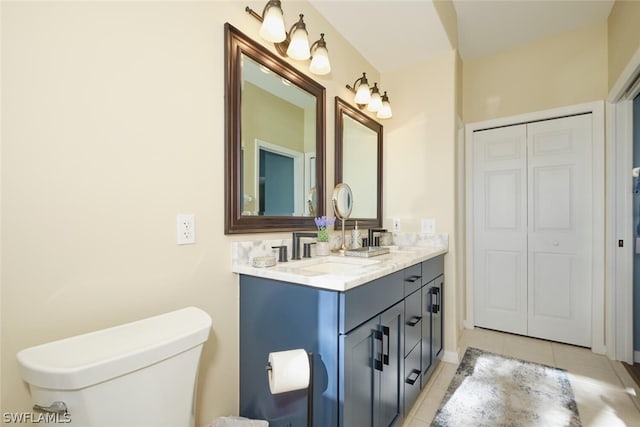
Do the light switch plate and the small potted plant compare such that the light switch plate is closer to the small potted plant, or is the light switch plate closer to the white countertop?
the white countertop

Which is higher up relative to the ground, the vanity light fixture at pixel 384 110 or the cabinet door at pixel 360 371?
the vanity light fixture at pixel 384 110

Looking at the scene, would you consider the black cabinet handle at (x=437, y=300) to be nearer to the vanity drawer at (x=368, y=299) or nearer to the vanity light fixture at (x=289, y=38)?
the vanity drawer at (x=368, y=299)

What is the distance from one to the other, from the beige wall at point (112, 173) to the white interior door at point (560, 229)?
268 centimetres

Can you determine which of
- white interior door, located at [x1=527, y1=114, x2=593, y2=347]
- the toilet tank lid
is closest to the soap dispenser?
the toilet tank lid

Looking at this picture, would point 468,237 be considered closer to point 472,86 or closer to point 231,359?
point 472,86

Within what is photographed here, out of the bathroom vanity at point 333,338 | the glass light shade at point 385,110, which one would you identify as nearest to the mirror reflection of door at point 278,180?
the bathroom vanity at point 333,338

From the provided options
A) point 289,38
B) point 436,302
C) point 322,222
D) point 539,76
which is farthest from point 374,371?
point 539,76

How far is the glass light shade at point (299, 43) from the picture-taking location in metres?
1.44

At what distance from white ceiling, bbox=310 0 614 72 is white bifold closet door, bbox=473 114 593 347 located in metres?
0.77

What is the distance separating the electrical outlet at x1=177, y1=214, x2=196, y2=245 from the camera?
3.52ft

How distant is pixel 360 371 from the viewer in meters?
1.09

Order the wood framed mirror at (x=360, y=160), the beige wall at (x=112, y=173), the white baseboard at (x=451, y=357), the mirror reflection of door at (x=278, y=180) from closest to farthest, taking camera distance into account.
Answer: the beige wall at (x=112, y=173), the mirror reflection of door at (x=278, y=180), the wood framed mirror at (x=360, y=160), the white baseboard at (x=451, y=357)

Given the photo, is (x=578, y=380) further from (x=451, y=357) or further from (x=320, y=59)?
(x=320, y=59)

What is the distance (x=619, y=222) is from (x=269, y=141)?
8.59ft
